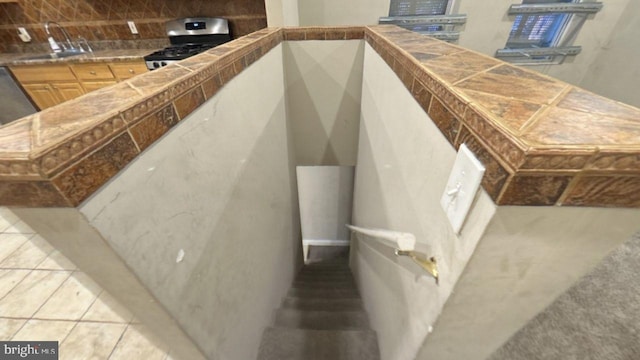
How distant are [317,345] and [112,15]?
165 inches

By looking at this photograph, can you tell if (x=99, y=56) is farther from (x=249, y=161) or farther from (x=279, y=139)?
(x=249, y=161)

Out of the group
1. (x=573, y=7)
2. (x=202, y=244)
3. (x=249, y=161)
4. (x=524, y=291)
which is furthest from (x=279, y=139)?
(x=573, y=7)

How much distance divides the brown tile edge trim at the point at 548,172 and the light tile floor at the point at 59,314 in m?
1.71

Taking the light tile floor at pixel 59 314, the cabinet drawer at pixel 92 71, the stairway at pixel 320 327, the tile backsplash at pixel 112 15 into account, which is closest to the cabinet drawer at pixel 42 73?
the cabinet drawer at pixel 92 71

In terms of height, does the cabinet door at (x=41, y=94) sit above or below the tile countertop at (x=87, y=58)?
below

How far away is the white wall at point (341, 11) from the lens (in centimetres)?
262

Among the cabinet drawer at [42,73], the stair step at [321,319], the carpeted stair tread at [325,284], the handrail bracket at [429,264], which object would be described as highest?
the cabinet drawer at [42,73]

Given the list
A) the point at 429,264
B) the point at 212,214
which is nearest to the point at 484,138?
the point at 429,264

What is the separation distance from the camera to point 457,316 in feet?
2.14

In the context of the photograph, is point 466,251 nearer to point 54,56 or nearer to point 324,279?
point 324,279

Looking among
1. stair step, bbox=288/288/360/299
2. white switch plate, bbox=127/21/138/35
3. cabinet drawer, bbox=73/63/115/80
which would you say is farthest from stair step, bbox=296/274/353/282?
white switch plate, bbox=127/21/138/35

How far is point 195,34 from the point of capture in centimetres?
291

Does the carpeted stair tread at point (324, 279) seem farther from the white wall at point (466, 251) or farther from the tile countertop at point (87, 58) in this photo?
the tile countertop at point (87, 58)

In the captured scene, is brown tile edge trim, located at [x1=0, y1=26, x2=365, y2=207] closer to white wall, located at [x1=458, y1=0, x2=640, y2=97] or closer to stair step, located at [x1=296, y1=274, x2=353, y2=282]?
stair step, located at [x1=296, y1=274, x2=353, y2=282]
